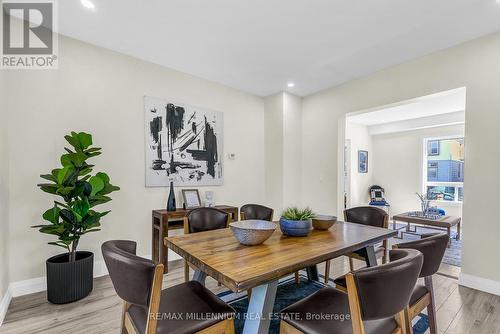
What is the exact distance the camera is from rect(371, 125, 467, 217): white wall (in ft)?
19.6

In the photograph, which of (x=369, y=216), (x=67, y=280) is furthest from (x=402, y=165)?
(x=67, y=280)

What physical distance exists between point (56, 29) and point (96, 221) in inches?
81.3

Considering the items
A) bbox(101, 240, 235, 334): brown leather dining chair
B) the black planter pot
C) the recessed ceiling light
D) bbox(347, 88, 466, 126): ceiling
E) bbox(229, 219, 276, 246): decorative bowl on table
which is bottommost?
the black planter pot

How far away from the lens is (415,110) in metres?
5.27

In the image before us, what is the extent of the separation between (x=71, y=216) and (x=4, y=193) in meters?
0.60

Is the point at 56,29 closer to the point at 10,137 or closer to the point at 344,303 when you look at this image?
the point at 10,137

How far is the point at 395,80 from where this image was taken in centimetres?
333

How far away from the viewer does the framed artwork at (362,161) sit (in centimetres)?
678

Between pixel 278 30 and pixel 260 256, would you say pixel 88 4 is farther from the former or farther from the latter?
pixel 260 256

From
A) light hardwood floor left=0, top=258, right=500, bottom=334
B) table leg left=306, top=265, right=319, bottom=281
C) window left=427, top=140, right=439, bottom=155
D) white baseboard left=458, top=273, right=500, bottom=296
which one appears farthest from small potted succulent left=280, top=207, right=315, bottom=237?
window left=427, top=140, right=439, bottom=155

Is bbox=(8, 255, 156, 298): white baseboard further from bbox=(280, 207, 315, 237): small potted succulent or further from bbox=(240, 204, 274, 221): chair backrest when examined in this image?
bbox=(280, 207, 315, 237): small potted succulent

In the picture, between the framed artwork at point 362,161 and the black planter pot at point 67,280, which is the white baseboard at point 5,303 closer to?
the black planter pot at point 67,280

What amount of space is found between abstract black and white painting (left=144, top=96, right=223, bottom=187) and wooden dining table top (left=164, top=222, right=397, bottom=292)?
175cm

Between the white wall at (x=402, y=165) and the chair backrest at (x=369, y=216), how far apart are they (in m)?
4.58
